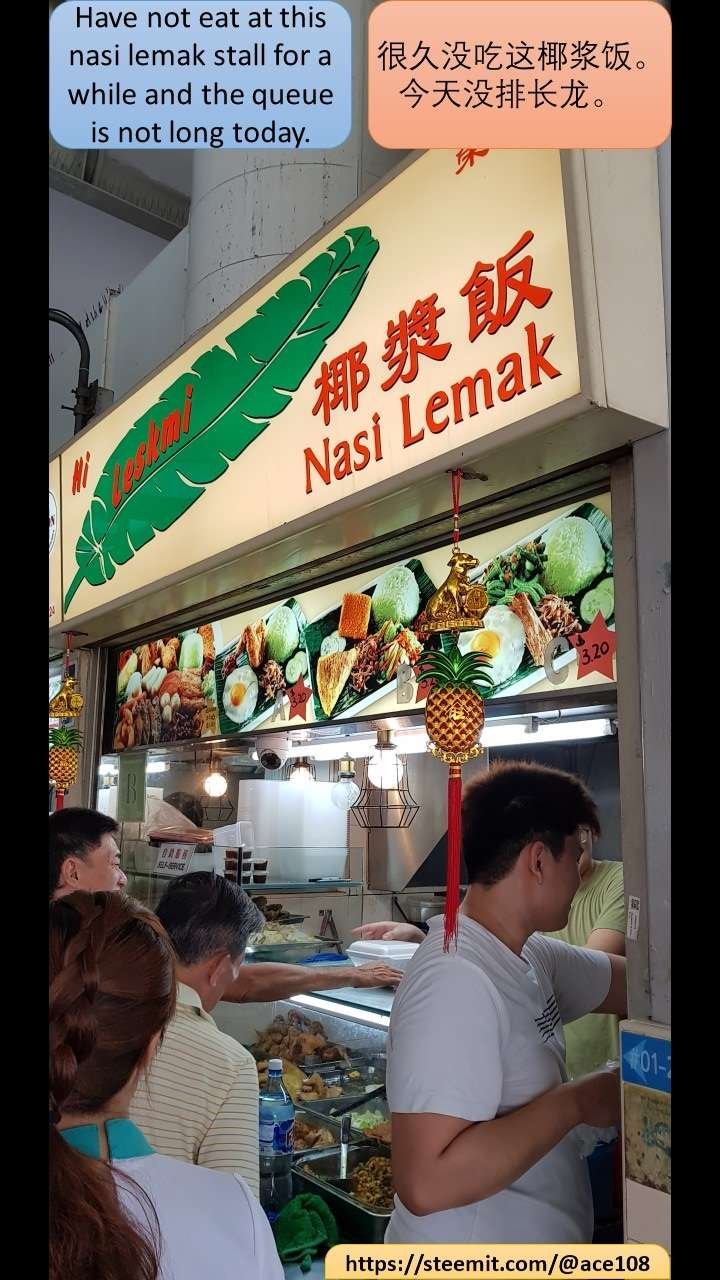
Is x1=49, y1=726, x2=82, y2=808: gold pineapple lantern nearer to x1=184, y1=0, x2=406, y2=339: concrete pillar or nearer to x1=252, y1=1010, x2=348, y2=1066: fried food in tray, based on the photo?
x1=252, y1=1010, x2=348, y2=1066: fried food in tray

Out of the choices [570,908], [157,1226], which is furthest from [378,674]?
[157,1226]

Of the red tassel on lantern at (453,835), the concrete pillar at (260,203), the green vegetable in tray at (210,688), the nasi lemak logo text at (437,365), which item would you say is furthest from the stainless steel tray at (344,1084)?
the concrete pillar at (260,203)

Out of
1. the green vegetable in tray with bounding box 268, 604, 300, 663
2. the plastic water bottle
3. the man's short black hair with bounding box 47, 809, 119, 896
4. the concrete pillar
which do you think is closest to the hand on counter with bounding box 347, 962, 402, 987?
the plastic water bottle

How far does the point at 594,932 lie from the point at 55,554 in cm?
222

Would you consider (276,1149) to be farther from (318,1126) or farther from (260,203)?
(260,203)

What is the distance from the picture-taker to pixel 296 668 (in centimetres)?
225

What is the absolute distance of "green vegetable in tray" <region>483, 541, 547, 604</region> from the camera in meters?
1.63

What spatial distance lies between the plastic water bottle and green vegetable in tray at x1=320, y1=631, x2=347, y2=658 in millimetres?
975

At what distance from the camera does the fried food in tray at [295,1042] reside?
202cm
